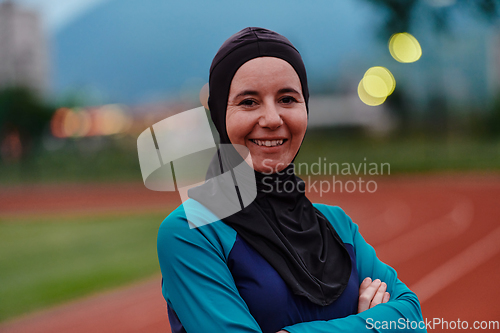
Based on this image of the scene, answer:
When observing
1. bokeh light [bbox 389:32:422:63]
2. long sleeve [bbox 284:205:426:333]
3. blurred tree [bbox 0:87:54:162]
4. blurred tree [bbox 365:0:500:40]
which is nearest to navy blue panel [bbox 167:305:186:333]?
long sleeve [bbox 284:205:426:333]

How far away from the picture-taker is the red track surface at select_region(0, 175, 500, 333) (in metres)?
7.02

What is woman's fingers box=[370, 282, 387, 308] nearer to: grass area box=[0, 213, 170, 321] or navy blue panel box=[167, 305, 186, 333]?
navy blue panel box=[167, 305, 186, 333]

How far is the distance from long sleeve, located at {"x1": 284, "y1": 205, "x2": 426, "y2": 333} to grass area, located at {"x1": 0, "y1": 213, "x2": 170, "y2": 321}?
7.25m

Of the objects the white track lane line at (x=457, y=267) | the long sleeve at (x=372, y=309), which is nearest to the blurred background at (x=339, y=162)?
the white track lane line at (x=457, y=267)

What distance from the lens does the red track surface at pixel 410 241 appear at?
7.02 metres

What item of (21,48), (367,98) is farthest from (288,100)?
(21,48)

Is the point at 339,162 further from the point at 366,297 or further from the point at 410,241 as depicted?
the point at 366,297

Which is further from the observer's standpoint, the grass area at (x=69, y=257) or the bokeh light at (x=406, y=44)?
the bokeh light at (x=406, y=44)

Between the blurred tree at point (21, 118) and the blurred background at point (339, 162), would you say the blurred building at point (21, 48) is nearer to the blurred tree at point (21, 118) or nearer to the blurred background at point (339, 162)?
the blurred background at point (339, 162)

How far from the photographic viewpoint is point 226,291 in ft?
4.78

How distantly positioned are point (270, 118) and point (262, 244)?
427 millimetres

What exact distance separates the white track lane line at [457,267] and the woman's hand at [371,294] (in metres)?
6.38

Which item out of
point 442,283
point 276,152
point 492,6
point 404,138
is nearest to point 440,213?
point 442,283

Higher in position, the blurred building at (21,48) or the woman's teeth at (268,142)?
the blurred building at (21,48)
